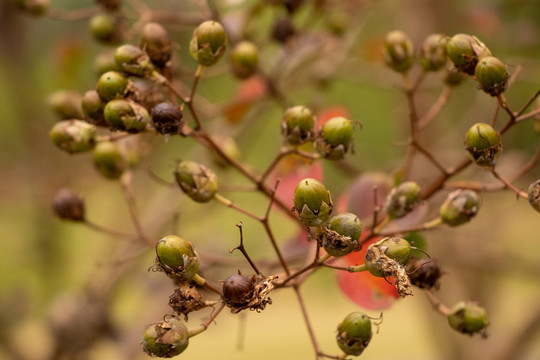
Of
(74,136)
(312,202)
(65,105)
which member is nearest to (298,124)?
(312,202)

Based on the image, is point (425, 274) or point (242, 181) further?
point (242, 181)

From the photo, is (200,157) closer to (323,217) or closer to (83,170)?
(83,170)

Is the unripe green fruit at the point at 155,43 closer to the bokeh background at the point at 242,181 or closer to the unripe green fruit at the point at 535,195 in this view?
the bokeh background at the point at 242,181

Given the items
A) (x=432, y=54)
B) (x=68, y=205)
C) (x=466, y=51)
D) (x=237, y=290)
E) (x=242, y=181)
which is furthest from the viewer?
(x=242, y=181)

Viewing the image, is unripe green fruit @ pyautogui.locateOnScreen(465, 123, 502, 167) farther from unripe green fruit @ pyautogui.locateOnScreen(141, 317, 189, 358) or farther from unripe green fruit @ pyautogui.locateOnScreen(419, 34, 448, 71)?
unripe green fruit @ pyautogui.locateOnScreen(141, 317, 189, 358)

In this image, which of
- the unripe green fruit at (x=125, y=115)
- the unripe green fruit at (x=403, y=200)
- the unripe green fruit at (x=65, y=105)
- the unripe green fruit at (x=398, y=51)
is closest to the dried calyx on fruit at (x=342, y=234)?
the unripe green fruit at (x=403, y=200)

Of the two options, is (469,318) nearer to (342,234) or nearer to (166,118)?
(342,234)
